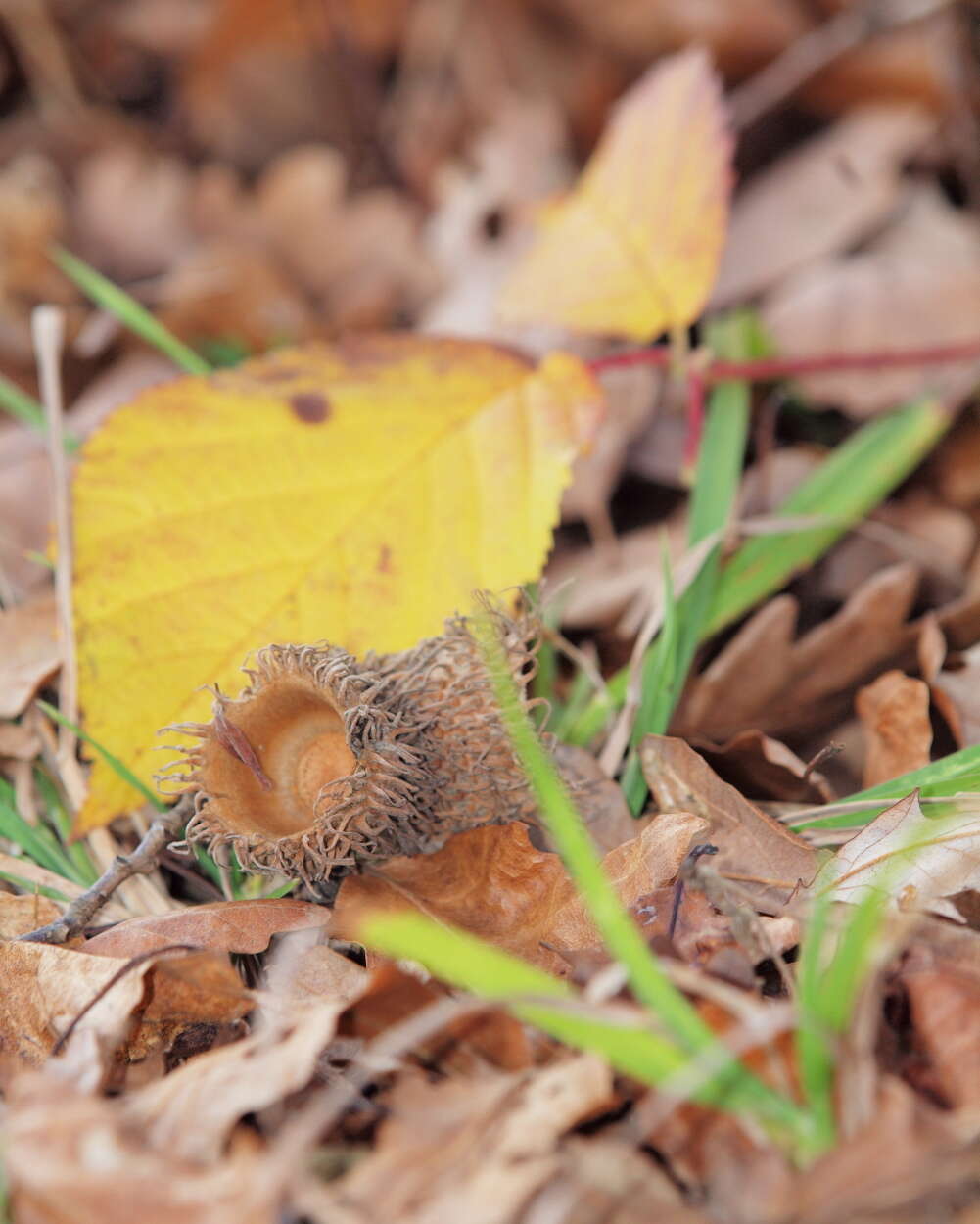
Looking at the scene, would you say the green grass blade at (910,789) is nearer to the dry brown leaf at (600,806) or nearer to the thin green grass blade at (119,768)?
the dry brown leaf at (600,806)

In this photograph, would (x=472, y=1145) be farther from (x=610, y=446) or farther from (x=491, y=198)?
(x=491, y=198)

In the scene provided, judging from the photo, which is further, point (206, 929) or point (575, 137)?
point (575, 137)

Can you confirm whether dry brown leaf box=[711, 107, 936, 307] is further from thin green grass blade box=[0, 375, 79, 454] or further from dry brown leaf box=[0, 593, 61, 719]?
dry brown leaf box=[0, 593, 61, 719]

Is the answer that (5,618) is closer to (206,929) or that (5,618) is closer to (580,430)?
(206,929)

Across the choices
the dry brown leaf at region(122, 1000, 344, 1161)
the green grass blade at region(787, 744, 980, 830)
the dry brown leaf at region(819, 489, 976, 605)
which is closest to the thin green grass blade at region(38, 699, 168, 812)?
the dry brown leaf at region(122, 1000, 344, 1161)

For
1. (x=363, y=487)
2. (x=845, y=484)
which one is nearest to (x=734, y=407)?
(x=845, y=484)

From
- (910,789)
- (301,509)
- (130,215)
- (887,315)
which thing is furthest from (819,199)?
(130,215)
